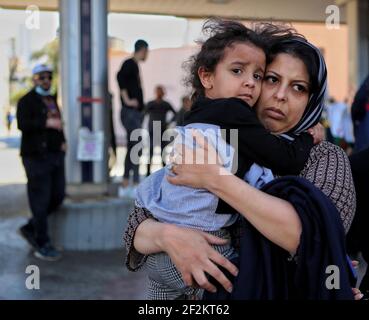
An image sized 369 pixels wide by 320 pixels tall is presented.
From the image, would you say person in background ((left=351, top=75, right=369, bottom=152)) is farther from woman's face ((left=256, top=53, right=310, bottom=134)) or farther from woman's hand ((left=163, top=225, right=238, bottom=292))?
woman's hand ((left=163, top=225, right=238, bottom=292))

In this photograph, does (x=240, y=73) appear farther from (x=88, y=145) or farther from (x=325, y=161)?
(x=88, y=145)

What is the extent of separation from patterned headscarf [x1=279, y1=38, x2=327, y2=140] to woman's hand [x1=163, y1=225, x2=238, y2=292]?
14.9 inches

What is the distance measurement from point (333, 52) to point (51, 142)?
49.9 ft

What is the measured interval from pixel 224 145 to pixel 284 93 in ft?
0.78

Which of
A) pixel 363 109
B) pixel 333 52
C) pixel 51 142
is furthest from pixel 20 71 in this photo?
pixel 363 109

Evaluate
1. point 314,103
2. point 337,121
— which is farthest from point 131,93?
point 314,103

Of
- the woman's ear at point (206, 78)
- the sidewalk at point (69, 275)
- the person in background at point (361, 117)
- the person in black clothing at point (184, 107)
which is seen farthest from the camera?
the sidewalk at point (69, 275)

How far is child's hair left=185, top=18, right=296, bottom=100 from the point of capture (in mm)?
1525

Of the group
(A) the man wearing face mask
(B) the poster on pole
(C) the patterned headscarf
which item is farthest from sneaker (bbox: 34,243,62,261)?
(C) the patterned headscarf

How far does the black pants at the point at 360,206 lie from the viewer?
1.70 metres

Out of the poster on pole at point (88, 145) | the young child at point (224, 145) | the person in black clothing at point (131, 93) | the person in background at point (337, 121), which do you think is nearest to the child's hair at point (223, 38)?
the young child at point (224, 145)

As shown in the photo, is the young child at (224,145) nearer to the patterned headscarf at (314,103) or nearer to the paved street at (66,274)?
the patterned headscarf at (314,103)
